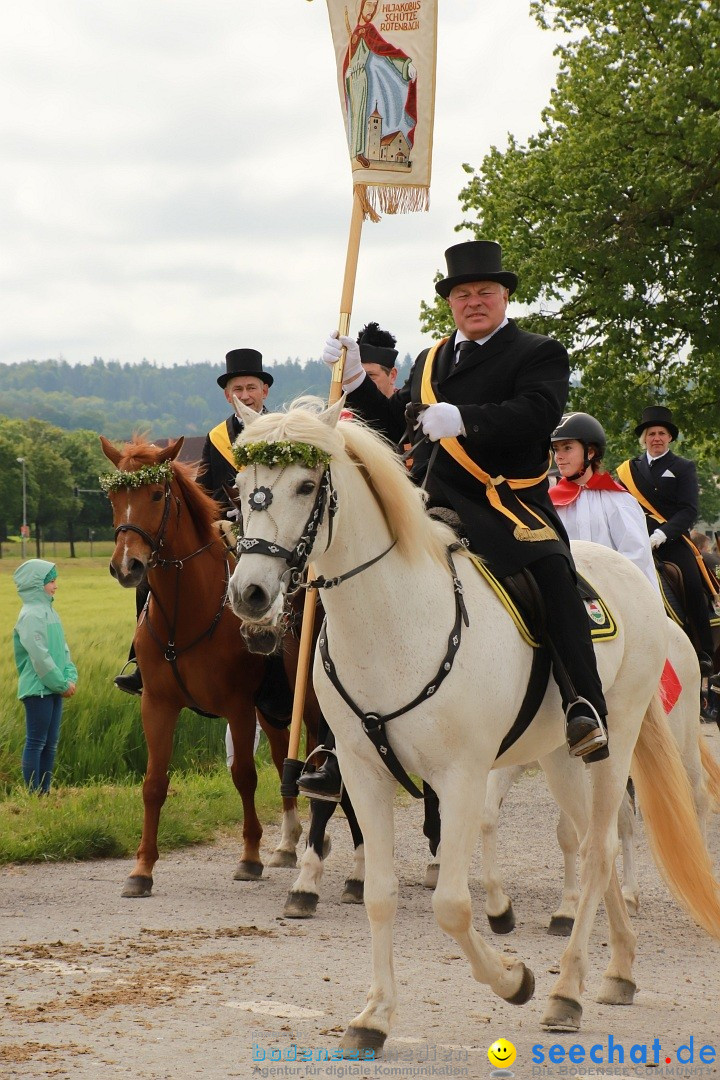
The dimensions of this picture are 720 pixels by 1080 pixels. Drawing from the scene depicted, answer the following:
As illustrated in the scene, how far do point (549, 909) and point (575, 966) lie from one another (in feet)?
8.73

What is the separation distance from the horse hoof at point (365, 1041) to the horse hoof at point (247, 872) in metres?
3.89

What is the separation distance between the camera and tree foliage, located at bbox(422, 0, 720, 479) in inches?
993

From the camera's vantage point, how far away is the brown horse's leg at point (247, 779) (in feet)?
28.5

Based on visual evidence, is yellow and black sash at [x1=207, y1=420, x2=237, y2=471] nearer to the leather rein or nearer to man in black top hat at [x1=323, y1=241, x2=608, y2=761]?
man in black top hat at [x1=323, y1=241, x2=608, y2=761]

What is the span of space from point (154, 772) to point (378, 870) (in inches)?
148

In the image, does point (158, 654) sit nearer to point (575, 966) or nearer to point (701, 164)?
point (575, 966)

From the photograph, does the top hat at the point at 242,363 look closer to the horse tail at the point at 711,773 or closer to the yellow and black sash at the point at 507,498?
the yellow and black sash at the point at 507,498

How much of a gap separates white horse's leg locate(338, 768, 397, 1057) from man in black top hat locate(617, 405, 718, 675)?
6991 mm

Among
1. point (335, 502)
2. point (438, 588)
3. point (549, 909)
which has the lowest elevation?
point (549, 909)

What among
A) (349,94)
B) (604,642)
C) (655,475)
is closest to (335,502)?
(604,642)

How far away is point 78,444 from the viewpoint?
72250 millimetres

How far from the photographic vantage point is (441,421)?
5.14 m

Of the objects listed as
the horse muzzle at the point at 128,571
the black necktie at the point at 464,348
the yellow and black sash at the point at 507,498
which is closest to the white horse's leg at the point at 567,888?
the yellow and black sash at the point at 507,498

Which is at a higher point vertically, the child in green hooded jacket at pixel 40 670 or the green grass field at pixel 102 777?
the child in green hooded jacket at pixel 40 670
